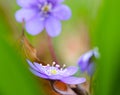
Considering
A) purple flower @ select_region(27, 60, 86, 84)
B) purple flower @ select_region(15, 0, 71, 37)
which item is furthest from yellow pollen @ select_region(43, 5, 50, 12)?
purple flower @ select_region(27, 60, 86, 84)

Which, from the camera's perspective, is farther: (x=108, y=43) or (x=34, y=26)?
(x=34, y=26)

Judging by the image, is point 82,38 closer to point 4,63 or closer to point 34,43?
point 34,43

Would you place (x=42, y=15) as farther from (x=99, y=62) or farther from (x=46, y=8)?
(x=99, y=62)

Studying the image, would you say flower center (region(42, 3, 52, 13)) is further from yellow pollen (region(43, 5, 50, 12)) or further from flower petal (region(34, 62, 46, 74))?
flower petal (region(34, 62, 46, 74))

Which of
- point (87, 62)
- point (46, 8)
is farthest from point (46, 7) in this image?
point (87, 62)

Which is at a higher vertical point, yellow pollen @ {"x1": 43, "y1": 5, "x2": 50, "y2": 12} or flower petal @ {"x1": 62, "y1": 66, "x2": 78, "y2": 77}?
yellow pollen @ {"x1": 43, "y1": 5, "x2": 50, "y2": 12}

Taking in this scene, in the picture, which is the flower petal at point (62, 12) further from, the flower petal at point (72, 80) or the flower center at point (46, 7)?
the flower petal at point (72, 80)
